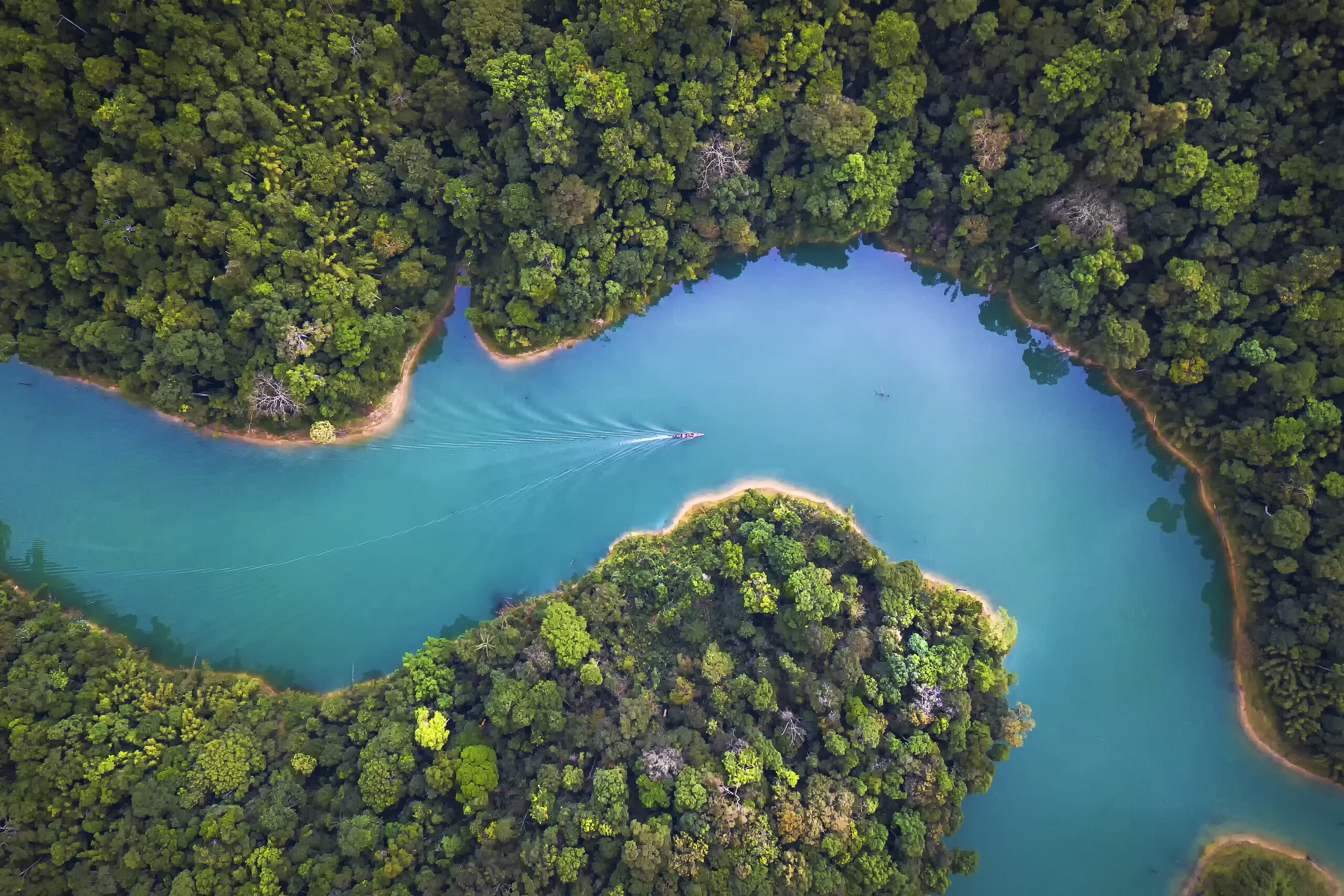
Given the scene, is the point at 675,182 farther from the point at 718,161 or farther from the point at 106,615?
the point at 106,615

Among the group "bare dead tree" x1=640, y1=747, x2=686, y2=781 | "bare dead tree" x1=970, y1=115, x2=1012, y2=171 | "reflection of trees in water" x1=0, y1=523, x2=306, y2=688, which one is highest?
"bare dead tree" x1=970, y1=115, x2=1012, y2=171

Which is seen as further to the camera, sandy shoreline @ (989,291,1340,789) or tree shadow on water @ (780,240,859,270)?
tree shadow on water @ (780,240,859,270)

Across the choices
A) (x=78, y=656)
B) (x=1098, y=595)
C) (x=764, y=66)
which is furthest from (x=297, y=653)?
(x=1098, y=595)

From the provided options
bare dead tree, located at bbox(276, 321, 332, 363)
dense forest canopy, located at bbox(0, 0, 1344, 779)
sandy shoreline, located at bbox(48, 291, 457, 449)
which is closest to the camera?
dense forest canopy, located at bbox(0, 0, 1344, 779)

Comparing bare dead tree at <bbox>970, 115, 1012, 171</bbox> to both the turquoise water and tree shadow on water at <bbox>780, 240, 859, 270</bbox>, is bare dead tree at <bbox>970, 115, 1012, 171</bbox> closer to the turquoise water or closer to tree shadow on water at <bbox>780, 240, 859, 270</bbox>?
the turquoise water

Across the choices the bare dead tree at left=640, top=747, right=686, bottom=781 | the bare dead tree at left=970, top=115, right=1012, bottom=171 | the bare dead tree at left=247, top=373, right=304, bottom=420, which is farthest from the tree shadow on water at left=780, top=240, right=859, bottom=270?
the bare dead tree at left=247, top=373, right=304, bottom=420

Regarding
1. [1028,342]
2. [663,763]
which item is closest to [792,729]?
[663,763]

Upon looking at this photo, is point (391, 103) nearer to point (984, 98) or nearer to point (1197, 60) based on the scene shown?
point (984, 98)
